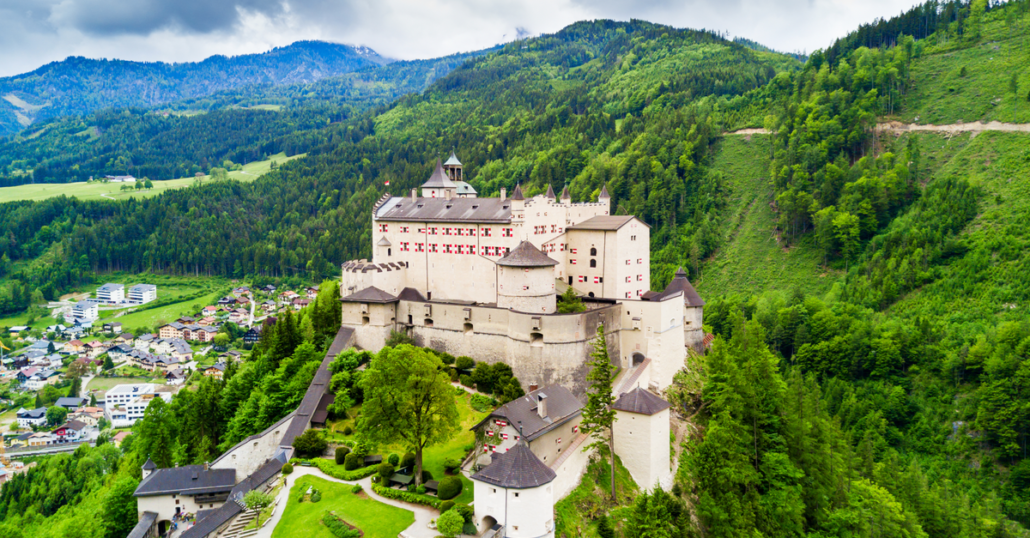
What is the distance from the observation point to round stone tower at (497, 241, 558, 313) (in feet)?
174

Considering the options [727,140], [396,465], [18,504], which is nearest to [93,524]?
[396,465]

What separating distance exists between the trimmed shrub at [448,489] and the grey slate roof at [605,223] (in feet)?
94.3

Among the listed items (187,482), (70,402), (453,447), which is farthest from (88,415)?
(453,447)

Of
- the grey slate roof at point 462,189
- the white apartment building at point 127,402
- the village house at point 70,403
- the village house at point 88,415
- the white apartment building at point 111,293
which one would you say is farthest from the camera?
the white apartment building at point 111,293

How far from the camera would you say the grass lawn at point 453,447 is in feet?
143

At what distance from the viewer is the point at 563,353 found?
173ft

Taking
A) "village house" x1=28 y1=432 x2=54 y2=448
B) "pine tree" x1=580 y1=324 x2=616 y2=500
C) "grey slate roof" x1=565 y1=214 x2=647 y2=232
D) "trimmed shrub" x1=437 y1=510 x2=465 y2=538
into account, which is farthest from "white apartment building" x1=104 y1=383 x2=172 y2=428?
"pine tree" x1=580 y1=324 x2=616 y2=500

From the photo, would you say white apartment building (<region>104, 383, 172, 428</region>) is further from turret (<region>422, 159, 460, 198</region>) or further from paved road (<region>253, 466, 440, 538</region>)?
paved road (<region>253, 466, 440, 538</region>)

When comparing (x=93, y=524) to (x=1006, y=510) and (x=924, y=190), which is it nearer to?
(x=1006, y=510)

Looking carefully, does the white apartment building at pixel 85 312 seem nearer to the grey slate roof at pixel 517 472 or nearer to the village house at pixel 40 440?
the village house at pixel 40 440

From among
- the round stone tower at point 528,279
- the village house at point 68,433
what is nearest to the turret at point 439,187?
the round stone tower at point 528,279

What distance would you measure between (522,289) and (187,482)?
29.8 meters

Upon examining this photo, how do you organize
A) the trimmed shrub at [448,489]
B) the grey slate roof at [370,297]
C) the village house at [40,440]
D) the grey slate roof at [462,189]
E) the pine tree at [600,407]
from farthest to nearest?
1. the village house at [40,440]
2. the grey slate roof at [462,189]
3. the grey slate roof at [370,297]
4. the pine tree at [600,407]
5. the trimmed shrub at [448,489]

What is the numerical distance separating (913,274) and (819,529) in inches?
2000
